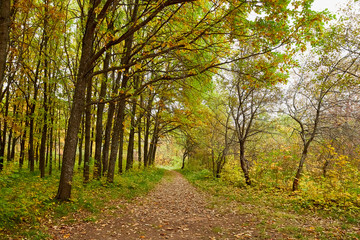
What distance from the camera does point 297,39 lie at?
230 inches

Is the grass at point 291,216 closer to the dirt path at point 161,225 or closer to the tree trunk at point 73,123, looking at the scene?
the dirt path at point 161,225

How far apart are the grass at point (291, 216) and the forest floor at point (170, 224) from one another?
0.11ft

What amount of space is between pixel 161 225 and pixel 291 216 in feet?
14.5

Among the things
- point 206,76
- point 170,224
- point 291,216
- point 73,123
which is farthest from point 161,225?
point 206,76

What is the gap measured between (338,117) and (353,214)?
454cm

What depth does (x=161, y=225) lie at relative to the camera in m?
6.23

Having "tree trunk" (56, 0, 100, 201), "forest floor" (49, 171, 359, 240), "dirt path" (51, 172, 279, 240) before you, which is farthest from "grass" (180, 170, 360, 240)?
"tree trunk" (56, 0, 100, 201)

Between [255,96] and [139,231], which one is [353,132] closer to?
[255,96]

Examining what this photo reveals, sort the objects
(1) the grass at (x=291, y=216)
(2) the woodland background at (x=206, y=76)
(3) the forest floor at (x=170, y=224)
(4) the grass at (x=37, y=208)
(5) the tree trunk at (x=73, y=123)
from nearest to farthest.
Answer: (4) the grass at (x=37, y=208), (3) the forest floor at (x=170, y=224), (1) the grass at (x=291, y=216), (2) the woodland background at (x=206, y=76), (5) the tree trunk at (x=73, y=123)

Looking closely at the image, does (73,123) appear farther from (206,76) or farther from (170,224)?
(206,76)

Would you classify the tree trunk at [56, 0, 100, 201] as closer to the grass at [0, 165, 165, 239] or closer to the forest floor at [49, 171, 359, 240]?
the grass at [0, 165, 165, 239]

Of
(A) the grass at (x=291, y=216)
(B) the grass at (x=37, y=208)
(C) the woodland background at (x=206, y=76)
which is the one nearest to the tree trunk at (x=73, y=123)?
(C) the woodland background at (x=206, y=76)

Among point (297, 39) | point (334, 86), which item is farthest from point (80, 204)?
point (334, 86)

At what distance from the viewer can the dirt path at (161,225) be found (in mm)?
5215
